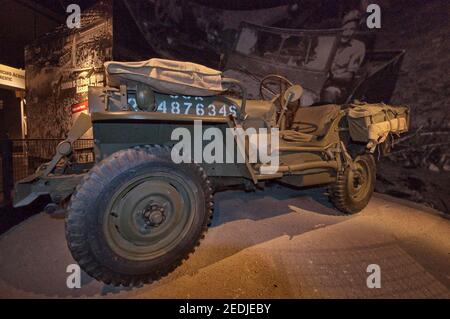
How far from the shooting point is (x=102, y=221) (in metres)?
1.93

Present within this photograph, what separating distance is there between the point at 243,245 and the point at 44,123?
8921mm

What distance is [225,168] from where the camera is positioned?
108 inches

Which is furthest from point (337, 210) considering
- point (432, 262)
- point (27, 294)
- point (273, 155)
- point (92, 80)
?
point (92, 80)

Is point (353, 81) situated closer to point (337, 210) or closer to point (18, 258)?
point (337, 210)

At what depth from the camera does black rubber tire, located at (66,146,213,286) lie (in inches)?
72.4

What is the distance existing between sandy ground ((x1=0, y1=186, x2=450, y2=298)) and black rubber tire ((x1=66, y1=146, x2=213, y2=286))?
179 millimetres

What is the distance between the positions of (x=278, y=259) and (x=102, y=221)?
1.73 meters

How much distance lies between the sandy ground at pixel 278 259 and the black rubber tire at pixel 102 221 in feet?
0.59

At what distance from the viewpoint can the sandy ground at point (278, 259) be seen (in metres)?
2.09

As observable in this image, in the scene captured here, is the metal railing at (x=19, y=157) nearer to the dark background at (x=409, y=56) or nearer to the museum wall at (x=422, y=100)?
the dark background at (x=409, y=56)

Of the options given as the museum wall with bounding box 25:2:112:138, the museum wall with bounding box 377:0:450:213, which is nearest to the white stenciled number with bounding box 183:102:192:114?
Result: the museum wall with bounding box 25:2:112:138

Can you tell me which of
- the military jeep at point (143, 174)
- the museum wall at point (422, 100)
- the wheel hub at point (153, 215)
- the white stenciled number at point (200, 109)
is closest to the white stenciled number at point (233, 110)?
the military jeep at point (143, 174)

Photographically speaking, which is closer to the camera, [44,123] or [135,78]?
[135,78]

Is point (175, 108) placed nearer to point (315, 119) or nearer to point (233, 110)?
point (233, 110)
